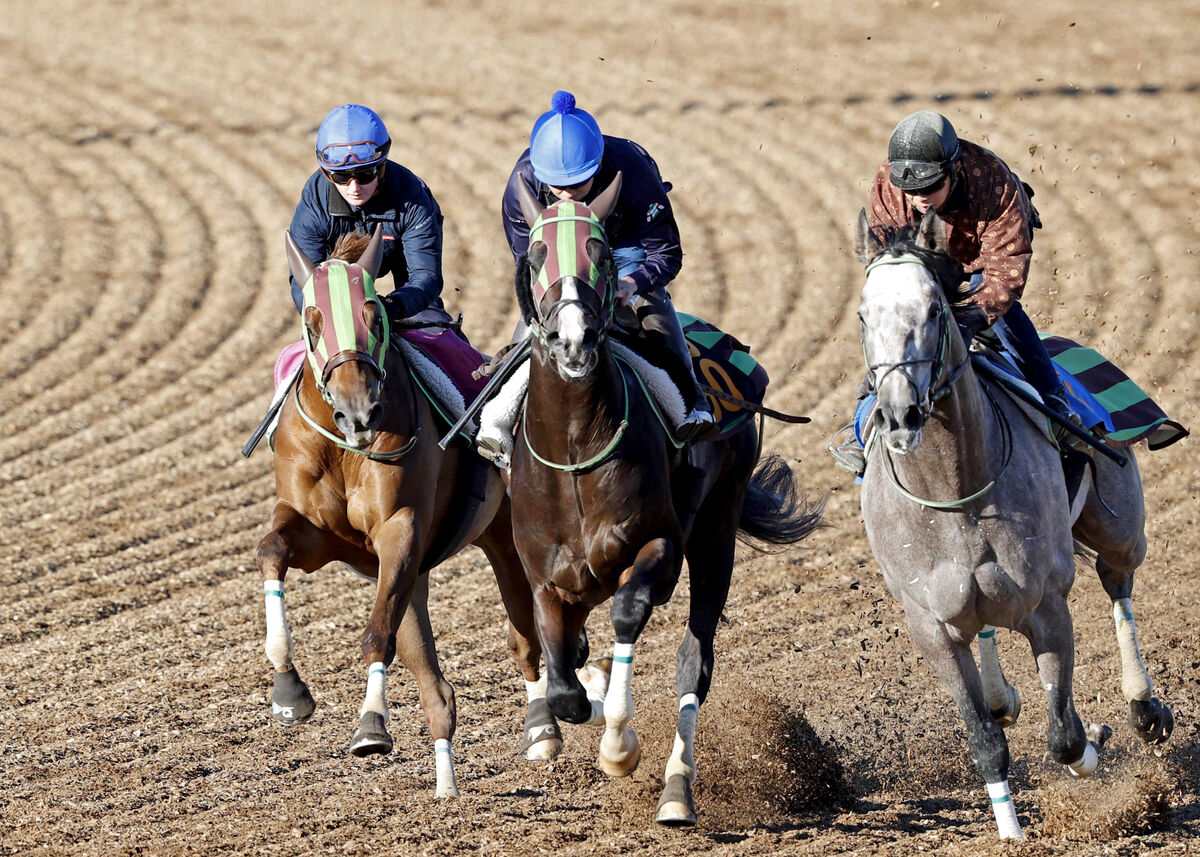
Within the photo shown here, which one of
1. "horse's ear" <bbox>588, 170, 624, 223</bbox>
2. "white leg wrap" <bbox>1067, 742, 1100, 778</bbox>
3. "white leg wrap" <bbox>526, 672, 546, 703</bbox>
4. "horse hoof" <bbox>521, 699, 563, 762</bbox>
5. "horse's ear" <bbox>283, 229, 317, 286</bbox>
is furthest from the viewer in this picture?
"white leg wrap" <bbox>526, 672, 546, 703</bbox>

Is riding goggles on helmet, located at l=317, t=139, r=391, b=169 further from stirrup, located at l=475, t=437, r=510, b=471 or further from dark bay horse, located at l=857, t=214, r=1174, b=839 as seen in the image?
dark bay horse, located at l=857, t=214, r=1174, b=839

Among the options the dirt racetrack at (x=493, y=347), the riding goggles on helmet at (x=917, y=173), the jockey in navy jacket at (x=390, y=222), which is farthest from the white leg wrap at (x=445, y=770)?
the riding goggles on helmet at (x=917, y=173)

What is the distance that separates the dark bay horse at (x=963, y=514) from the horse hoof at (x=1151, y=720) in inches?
34.2

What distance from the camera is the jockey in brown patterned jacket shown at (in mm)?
6004

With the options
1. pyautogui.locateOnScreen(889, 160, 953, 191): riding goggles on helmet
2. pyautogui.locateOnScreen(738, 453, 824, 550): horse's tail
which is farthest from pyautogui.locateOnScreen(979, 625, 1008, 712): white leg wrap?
pyautogui.locateOnScreen(889, 160, 953, 191): riding goggles on helmet

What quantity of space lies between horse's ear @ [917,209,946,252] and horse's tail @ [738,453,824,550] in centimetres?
264

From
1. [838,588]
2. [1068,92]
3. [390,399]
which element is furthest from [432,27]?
[390,399]

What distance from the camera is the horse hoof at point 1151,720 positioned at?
7066 mm

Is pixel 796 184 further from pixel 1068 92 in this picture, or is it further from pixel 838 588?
pixel 838 588

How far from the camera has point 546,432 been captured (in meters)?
6.12


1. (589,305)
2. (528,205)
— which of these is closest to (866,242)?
(589,305)

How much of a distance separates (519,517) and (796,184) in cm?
1151

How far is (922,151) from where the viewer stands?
602cm

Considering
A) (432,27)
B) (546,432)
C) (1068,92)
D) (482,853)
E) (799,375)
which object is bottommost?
(482,853)
